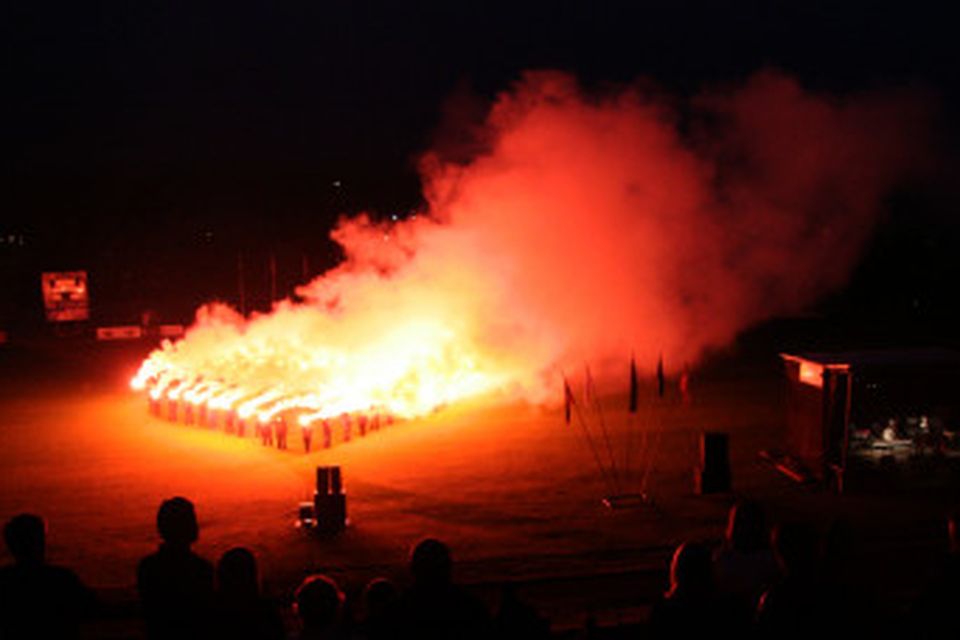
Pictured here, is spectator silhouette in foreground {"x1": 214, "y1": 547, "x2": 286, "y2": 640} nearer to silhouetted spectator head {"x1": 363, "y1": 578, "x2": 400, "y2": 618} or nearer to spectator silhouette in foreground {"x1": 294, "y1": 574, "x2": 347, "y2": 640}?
spectator silhouette in foreground {"x1": 294, "y1": 574, "x2": 347, "y2": 640}

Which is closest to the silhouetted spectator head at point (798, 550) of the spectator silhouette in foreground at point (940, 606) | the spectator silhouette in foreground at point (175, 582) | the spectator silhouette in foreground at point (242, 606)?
the spectator silhouette in foreground at point (940, 606)

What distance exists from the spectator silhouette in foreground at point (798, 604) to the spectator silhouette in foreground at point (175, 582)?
8.57ft

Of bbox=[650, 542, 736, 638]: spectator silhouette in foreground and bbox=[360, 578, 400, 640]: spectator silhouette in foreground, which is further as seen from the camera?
bbox=[360, 578, 400, 640]: spectator silhouette in foreground

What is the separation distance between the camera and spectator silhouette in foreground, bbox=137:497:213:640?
455 cm

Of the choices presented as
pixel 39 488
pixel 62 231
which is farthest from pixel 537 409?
pixel 62 231

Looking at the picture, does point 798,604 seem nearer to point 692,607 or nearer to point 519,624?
point 692,607

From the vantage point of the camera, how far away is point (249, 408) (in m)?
15.8

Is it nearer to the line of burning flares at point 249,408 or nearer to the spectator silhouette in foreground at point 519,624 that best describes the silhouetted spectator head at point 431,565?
the spectator silhouette in foreground at point 519,624

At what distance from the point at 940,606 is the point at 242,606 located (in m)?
3.19

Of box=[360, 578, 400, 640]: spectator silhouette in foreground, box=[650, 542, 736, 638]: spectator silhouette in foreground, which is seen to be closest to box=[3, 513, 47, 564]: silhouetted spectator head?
box=[360, 578, 400, 640]: spectator silhouette in foreground

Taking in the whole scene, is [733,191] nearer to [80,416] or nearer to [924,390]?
[924,390]

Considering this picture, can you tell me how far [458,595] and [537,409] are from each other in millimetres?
13273

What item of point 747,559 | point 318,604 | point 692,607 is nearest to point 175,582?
point 318,604

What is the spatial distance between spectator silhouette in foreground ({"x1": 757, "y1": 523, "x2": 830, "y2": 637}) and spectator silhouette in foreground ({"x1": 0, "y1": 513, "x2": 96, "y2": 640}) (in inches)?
127
